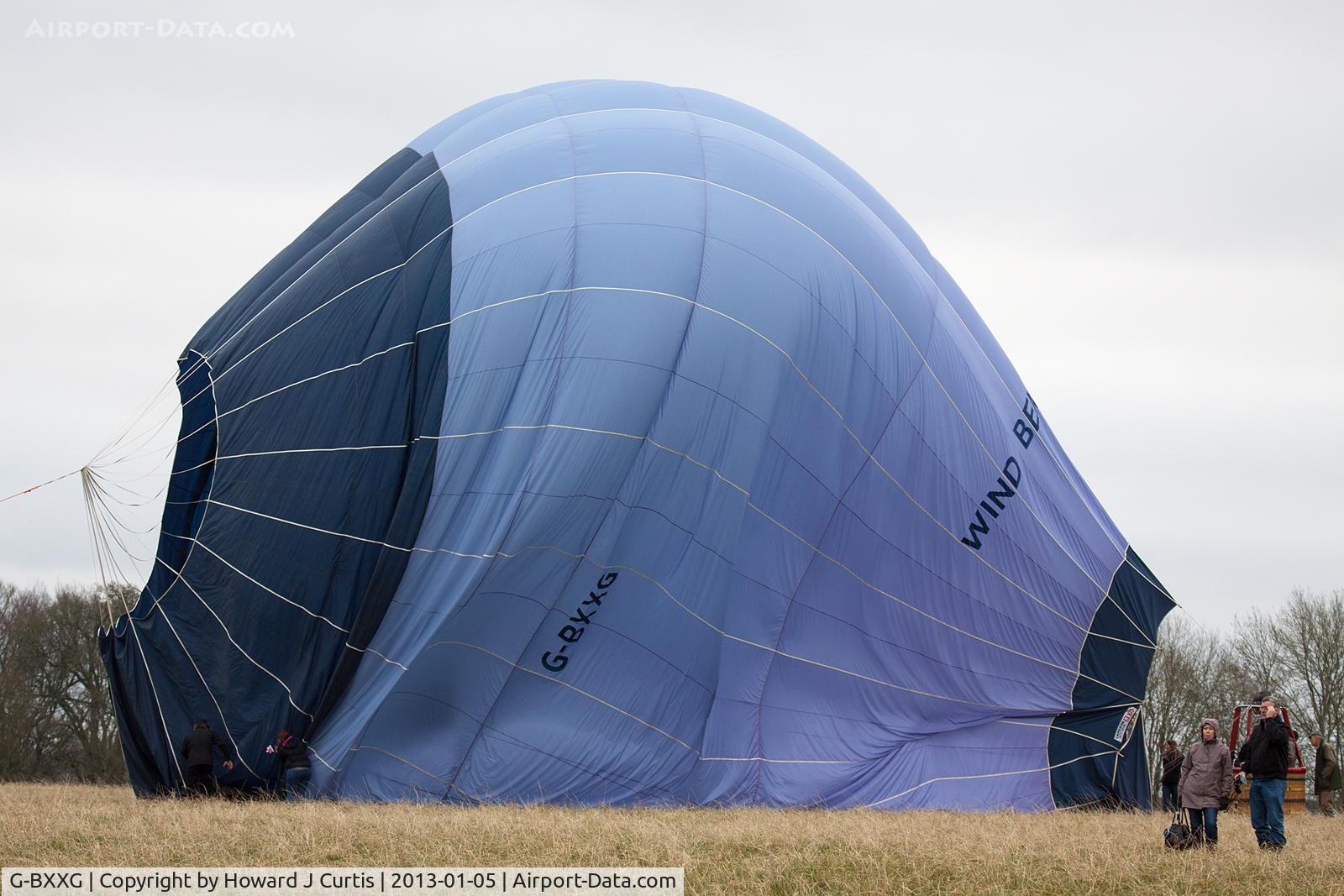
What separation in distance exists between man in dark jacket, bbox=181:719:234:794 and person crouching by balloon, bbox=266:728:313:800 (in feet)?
1.35

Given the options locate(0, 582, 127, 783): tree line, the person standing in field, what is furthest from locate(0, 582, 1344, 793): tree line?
the person standing in field

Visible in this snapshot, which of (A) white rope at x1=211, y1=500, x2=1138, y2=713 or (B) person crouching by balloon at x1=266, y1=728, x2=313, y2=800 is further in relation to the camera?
(A) white rope at x1=211, y1=500, x2=1138, y2=713

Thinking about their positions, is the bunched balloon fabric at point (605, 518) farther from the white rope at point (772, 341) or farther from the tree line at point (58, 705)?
the tree line at point (58, 705)

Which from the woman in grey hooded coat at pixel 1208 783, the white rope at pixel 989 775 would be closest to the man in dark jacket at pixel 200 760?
the white rope at pixel 989 775

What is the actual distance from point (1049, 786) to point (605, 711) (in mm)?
4221

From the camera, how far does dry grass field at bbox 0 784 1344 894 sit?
669 centimetres

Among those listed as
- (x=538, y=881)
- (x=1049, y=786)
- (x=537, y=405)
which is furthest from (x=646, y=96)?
(x=538, y=881)

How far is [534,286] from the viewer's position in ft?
36.0

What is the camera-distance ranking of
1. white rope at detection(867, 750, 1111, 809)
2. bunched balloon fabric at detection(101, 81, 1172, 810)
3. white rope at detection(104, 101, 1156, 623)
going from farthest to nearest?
white rope at detection(104, 101, 1156, 623) → white rope at detection(867, 750, 1111, 809) → bunched balloon fabric at detection(101, 81, 1172, 810)

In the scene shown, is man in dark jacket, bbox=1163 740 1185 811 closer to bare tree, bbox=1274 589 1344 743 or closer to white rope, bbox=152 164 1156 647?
white rope, bbox=152 164 1156 647

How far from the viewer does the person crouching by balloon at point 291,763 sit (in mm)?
10359

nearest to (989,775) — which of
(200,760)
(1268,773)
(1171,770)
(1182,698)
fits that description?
(1171,770)

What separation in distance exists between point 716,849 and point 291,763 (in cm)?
449

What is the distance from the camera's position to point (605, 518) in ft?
35.3
